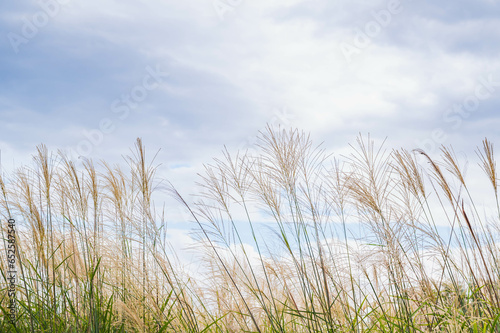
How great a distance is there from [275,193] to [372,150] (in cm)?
78

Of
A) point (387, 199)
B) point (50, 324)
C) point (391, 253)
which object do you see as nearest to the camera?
point (391, 253)

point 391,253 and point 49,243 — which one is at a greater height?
point 49,243

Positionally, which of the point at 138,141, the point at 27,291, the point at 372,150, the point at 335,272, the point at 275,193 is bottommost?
the point at 335,272

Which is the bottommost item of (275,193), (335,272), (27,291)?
(335,272)

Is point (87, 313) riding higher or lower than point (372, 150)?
lower

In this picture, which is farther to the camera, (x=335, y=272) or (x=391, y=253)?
(x=335, y=272)

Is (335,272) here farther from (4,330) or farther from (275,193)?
(4,330)

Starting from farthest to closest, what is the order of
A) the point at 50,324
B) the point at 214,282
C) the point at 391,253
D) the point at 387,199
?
1. the point at 214,282
2. the point at 50,324
3. the point at 387,199
4. the point at 391,253

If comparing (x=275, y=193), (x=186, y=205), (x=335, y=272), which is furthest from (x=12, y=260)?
(x=335, y=272)

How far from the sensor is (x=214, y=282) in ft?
11.8

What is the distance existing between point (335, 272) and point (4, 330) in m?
2.62

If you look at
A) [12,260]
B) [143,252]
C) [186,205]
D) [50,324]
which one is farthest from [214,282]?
[12,260]

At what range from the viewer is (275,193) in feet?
9.88

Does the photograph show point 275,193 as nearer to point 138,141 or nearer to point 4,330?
point 138,141
